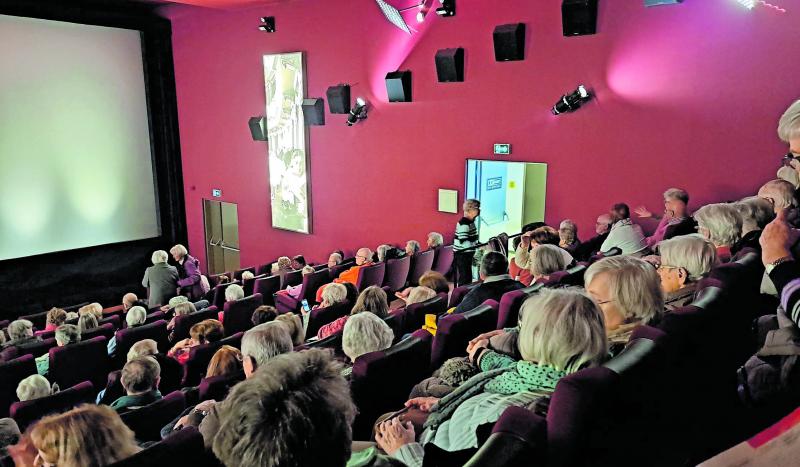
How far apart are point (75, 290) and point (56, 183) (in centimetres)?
176

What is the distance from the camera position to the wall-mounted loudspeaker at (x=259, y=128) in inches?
353

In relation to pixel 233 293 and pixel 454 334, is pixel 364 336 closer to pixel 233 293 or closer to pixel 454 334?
pixel 454 334

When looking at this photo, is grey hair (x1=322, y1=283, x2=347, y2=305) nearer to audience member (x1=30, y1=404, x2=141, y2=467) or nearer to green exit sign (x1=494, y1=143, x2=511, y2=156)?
audience member (x1=30, y1=404, x2=141, y2=467)

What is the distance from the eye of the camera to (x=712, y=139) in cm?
509

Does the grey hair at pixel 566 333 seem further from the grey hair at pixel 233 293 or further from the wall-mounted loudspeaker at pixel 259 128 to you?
the wall-mounted loudspeaker at pixel 259 128

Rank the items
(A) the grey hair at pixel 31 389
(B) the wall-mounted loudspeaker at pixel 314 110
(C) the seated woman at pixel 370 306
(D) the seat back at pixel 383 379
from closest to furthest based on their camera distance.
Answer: (D) the seat back at pixel 383 379 < (A) the grey hair at pixel 31 389 < (C) the seated woman at pixel 370 306 < (B) the wall-mounted loudspeaker at pixel 314 110

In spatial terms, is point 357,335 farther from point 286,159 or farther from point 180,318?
point 286,159

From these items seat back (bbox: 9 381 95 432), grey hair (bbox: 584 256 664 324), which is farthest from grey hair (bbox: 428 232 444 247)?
grey hair (bbox: 584 256 664 324)

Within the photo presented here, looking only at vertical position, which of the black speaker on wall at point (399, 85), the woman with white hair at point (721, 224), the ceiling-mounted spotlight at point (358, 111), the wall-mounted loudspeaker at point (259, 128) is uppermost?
the black speaker on wall at point (399, 85)

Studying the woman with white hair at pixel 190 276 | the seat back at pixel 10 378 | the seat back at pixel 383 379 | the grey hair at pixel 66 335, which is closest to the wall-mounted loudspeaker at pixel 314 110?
the woman with white hair at pixel 190 276

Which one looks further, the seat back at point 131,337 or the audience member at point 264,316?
the seat back at point 131,337

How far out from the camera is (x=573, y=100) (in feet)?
18.9

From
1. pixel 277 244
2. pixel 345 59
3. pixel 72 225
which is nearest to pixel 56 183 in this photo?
pixel 72 225

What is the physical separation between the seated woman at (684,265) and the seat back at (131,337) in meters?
3.67
